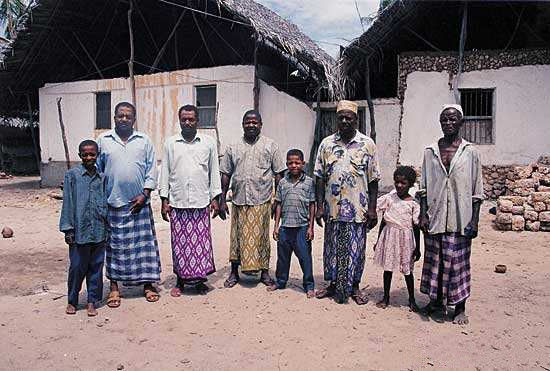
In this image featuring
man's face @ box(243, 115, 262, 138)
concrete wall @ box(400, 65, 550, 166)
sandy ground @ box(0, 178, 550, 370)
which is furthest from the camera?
concrete wall @ box(400, 65, 550, 166)

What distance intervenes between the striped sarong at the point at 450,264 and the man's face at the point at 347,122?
1.05m

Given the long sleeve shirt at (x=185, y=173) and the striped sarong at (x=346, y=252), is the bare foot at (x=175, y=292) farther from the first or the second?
the striped sarong at (x=346, y=252)

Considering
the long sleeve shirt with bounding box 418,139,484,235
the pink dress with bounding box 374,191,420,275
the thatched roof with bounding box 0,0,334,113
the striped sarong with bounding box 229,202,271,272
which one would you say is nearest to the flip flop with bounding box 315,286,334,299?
the pink dress with bounding box 374,191,420,275

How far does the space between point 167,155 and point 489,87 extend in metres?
8.28

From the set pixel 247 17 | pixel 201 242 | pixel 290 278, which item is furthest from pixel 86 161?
pixel 247 17

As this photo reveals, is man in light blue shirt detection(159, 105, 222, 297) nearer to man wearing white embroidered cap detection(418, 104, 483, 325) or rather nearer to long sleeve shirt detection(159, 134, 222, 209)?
long sleeve shirt detection(159, 134, 222, 209)

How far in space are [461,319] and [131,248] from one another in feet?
9.07

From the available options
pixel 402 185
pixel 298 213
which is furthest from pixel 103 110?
pixel 402 185

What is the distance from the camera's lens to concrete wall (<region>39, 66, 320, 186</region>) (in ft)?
35.4

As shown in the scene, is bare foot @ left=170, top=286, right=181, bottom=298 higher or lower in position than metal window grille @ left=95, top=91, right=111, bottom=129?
lower

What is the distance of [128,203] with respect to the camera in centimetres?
384

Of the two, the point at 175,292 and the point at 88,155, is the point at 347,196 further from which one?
the point at 88,155

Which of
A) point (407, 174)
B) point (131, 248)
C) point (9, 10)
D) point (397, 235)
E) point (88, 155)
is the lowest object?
point (131, 248)

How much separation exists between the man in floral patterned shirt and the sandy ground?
33 centimetres
